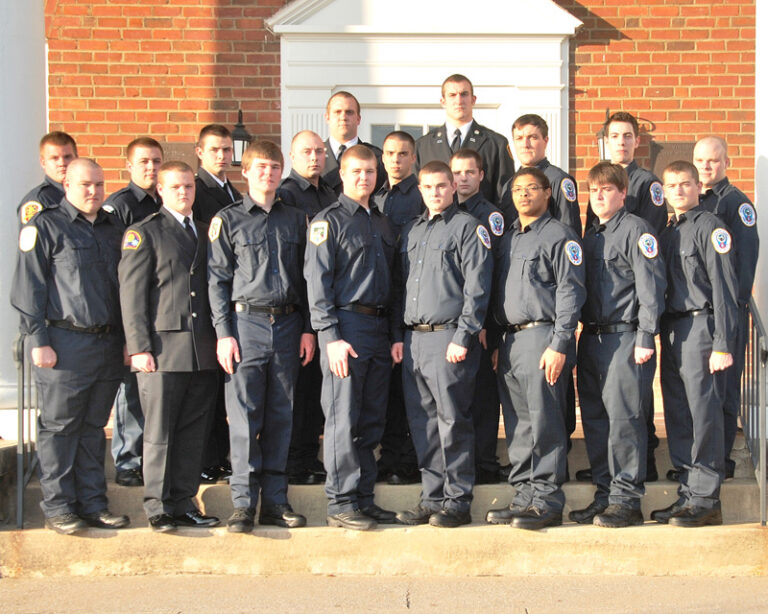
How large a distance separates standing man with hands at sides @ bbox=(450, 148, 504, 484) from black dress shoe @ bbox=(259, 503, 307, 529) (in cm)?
105

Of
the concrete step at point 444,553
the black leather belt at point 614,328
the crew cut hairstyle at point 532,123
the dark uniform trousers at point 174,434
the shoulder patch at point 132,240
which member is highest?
the crew cut hairstyle at point 532,123

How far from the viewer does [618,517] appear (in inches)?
205

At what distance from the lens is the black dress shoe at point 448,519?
5180 mm

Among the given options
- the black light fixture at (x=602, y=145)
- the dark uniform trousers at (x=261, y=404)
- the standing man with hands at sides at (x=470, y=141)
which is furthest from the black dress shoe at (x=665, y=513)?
the black light fixture at (x=602, y=145)

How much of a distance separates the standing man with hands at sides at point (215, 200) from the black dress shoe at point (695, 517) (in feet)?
7.94

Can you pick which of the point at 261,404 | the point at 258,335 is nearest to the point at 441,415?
the point at 261,404

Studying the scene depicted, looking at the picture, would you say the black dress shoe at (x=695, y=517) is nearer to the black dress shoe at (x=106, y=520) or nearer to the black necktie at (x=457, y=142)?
the black necktie at (x=457, y=142)

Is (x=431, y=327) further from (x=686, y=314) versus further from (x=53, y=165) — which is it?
(x=53, y=165)

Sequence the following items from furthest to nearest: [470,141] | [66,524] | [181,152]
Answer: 1. [181,152]
2. [470,141]
3. [66,524]

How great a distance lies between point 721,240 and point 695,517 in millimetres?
1435

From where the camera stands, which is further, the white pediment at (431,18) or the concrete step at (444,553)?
the white pediment at (431,18)

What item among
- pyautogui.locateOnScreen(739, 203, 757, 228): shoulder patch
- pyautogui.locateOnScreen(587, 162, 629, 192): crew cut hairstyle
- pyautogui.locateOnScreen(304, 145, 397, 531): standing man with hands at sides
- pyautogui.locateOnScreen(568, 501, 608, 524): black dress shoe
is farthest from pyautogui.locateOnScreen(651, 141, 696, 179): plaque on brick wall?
pyautogui.locateOnScreen(568, 501, 608, 524): black dress shoe

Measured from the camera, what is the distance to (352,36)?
319 inches

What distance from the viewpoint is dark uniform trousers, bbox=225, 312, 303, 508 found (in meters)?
5.16
